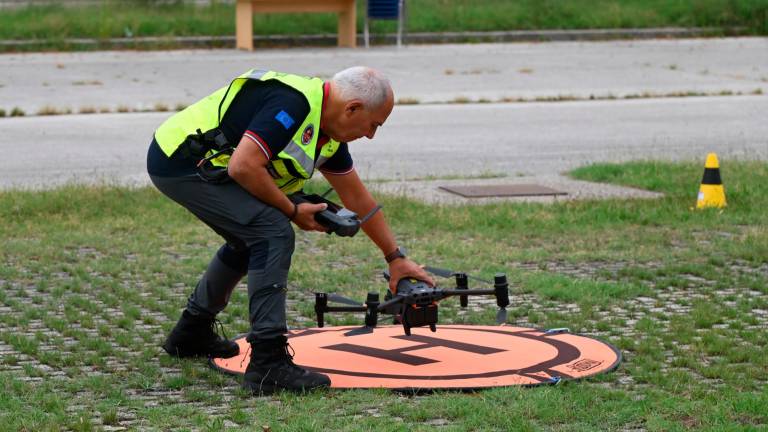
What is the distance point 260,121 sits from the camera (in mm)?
5477

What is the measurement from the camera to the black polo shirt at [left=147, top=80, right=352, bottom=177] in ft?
17.9

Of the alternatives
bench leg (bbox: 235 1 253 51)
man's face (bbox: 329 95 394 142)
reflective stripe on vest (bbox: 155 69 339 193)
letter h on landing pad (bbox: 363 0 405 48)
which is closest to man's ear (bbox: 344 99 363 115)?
man's face (bbox: 329 95 394 142)

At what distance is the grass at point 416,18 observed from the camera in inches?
981

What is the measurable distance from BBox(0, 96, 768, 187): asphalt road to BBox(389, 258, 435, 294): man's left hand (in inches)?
251

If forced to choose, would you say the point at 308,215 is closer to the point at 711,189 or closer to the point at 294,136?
the point at 294,136

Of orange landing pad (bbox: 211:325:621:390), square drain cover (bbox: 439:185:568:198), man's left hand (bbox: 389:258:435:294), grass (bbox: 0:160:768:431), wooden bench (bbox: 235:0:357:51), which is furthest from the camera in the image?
wooden bench (bbox: 235:0:357:51)

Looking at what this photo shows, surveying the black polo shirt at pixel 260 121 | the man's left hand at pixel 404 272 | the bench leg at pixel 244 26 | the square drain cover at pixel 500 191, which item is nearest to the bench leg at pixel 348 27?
the bench leg at pixel 244 26

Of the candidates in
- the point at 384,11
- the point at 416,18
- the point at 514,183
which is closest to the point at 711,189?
the point at 514,183

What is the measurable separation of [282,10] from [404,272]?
18.6m

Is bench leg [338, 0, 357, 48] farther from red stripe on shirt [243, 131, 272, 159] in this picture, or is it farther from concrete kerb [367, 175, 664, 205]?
red stripe on shirt [243, 131, 272, 159]

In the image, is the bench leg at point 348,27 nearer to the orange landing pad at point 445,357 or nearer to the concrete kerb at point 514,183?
the concrete kerb at point 514,183

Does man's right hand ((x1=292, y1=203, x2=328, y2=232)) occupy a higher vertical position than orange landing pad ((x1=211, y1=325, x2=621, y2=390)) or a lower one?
higher

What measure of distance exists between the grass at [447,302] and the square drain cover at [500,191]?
687 millimetres

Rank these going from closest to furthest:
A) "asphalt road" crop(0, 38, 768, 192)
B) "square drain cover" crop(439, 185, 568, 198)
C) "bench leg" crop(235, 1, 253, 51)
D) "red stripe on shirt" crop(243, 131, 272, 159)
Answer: "red stripe on shirt" crop(243, 131, 272, 159) < "square drain cover" crop(439, 185, 568, 198) < "asphalt road" crop(0, 38, 768, 192) < "bench leg" crop(235, 1, 253, 51)
